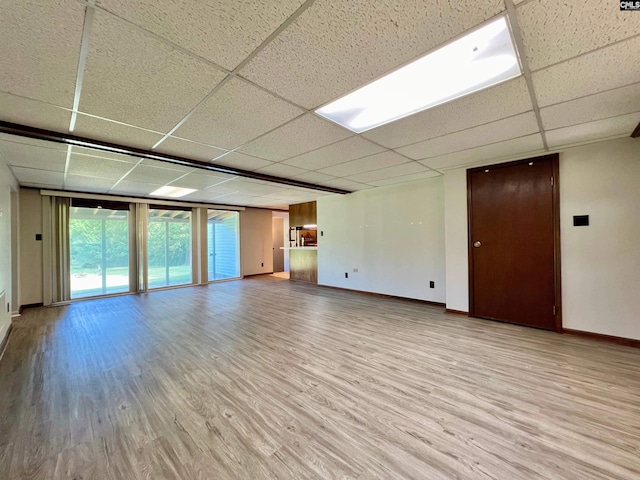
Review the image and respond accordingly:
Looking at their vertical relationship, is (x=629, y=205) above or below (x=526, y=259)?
above

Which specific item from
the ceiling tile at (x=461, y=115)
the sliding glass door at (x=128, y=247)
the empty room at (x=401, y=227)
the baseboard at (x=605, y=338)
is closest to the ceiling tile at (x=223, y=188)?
the empty room at (x=401, y=227)

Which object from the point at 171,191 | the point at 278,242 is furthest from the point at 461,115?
the point at 278,242

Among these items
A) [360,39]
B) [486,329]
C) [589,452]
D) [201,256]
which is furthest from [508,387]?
[201,256]

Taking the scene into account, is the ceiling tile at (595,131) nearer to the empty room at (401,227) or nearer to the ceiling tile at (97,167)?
the empty room at (401,227)

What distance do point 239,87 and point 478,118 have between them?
214 cm

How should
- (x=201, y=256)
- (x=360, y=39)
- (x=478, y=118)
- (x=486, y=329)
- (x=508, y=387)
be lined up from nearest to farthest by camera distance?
(x=360, y=39), (x=508, y=387), (x=478, y=118), (x=486, y=329), (x=201, y=256)

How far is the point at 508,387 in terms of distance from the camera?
220 cm

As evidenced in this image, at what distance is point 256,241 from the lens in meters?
9.22

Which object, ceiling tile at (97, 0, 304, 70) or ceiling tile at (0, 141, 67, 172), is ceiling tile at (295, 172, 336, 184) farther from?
ceiling tile at (0, 141, 67, 172)

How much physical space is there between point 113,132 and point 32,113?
54 centimetres

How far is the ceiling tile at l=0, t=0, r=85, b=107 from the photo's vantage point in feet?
3.95

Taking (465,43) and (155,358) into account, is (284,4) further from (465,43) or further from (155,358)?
(155,358)

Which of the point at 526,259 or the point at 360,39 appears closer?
the point at 360,39

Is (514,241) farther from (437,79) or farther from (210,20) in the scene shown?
(210,20)
